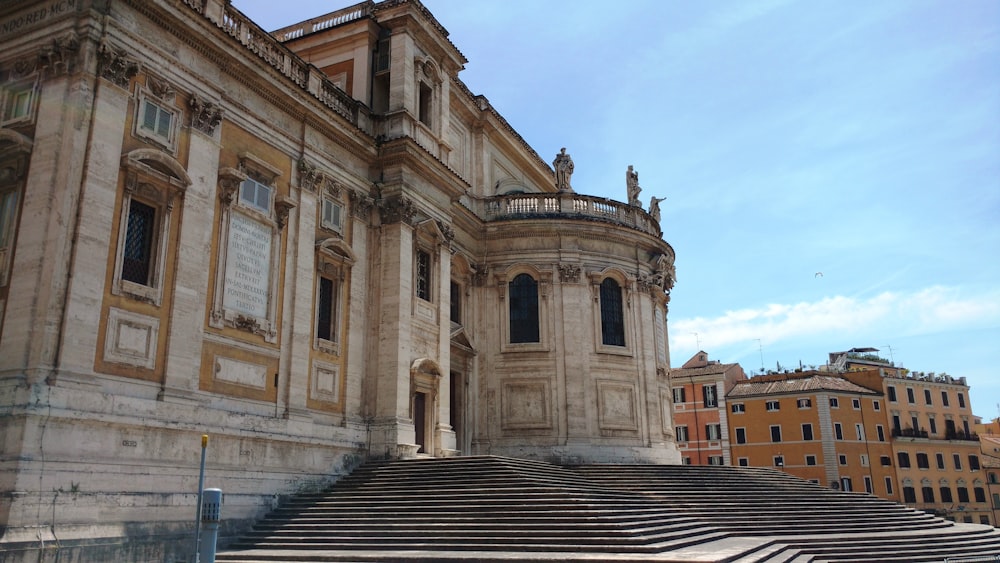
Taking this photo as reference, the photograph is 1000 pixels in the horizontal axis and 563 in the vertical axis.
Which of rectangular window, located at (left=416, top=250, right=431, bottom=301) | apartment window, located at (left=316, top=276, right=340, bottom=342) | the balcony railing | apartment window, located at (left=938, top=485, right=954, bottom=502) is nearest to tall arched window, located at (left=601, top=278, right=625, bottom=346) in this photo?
the balcony railing

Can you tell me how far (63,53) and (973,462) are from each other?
60397 mm

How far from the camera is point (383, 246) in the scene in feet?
67.3

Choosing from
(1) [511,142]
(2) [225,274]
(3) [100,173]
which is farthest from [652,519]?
(1) [511,142]

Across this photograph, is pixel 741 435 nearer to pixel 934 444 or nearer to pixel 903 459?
pixel 903 459

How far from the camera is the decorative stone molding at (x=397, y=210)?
20.6 m

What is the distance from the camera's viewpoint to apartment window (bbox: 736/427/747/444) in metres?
51.2

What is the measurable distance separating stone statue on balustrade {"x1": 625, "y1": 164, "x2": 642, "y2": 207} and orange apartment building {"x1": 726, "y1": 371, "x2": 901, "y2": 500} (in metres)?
25.6

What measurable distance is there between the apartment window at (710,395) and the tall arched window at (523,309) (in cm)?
2879

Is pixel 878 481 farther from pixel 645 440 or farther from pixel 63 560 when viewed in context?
pixel 63 560

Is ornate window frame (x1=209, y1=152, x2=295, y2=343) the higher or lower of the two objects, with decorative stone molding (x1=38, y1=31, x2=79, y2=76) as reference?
lower

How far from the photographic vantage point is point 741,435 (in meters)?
51.4

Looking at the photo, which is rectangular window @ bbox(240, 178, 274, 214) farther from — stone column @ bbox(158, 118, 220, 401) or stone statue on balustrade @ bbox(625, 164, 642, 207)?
stone statue on balustrade @ bbox(625, 164, 642, 207)

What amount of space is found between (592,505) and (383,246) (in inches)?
370

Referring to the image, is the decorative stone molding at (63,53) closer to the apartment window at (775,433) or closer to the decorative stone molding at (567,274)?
the decorative stone molding at (567,274)
